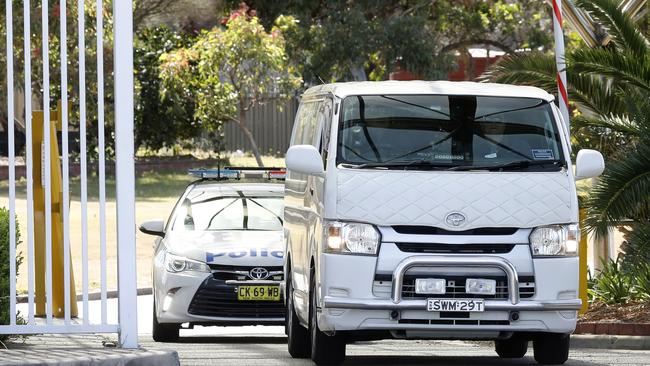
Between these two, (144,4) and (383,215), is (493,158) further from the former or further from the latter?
(144,4)

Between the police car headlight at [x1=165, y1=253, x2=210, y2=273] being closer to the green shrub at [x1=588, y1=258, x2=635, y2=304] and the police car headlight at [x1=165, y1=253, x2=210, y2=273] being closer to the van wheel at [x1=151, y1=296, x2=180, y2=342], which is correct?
the van wheel at [x1=151, y1=296, x2=180, y2=342]

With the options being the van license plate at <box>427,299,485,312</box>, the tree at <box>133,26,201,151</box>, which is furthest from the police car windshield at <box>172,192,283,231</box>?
the tree at <box>133,26,201,151</box>

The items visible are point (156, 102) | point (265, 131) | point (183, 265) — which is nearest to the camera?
point (183, 265)

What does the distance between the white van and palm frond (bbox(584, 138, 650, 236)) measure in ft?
11.4

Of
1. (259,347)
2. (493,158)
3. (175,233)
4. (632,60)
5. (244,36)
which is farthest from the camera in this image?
(244,36)

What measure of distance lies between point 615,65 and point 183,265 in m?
4.87

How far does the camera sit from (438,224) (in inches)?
404

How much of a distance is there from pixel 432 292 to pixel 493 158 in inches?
48.5

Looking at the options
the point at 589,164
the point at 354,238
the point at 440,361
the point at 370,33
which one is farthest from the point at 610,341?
the point at 370,33

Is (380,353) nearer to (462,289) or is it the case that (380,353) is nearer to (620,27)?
(462,289)

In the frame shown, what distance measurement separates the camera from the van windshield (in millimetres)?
10828

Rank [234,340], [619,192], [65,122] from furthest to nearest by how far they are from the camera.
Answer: [234,340] → [619,192] → [65,122]

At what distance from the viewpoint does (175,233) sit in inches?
569

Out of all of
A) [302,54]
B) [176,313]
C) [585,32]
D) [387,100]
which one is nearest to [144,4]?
[302,54]
